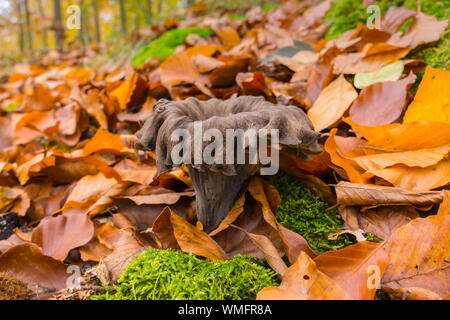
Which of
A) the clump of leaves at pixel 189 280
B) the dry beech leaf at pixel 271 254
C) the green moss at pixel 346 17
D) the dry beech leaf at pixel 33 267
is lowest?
the dry beech leaf at pixel 33 267

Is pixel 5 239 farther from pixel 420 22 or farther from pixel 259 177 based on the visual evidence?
pixel 420 22

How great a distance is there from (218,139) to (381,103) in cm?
101

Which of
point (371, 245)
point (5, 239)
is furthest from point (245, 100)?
point (5, 239)

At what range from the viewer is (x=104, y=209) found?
167cm

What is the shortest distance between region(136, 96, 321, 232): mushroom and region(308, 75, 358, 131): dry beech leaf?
405mm

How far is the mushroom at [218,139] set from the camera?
104cm

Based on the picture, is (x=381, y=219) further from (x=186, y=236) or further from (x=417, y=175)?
(x=186, y=236)

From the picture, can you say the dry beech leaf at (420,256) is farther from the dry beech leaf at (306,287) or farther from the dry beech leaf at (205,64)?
the dry beech leaf at (205,64)

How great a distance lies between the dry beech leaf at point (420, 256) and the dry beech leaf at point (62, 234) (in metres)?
1.25

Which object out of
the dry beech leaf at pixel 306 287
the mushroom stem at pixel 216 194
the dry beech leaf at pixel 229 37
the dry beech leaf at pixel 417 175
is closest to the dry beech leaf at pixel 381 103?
the dry beech leaf at pixel 417 175

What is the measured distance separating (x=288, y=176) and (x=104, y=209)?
1004 millimetres
